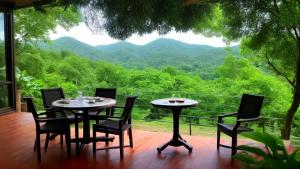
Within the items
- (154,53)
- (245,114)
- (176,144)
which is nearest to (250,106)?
(245,114)

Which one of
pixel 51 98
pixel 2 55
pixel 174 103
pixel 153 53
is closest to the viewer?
pixel 174 103

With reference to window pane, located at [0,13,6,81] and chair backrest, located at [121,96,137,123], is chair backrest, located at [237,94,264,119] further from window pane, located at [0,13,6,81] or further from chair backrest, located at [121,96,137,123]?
window pane, located at [0,13,6,81]

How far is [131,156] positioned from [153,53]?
6544mm

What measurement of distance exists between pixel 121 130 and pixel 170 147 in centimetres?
89

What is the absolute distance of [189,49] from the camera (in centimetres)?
984

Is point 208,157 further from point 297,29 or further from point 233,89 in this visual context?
point 233,89

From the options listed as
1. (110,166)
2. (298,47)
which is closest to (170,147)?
(110,166)

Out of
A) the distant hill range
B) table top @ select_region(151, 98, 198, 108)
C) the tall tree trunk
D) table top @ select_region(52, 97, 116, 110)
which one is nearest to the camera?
table top @ select_region(52, 97, 116, 110)

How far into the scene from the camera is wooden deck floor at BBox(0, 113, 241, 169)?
3836 millimetres

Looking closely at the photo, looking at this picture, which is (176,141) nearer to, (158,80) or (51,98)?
(51,98)

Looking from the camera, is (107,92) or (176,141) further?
(107,92)

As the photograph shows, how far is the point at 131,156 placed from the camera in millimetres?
4133

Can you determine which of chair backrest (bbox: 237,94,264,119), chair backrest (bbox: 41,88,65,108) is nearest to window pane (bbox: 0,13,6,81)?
chair backrest (bbox: 41,88,65,108)

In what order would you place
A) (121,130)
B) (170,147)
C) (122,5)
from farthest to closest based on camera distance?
(170,147) < (121,130) < (122,5)
